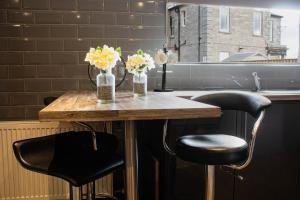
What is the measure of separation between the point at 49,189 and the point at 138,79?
1208mm

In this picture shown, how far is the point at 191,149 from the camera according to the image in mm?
1358

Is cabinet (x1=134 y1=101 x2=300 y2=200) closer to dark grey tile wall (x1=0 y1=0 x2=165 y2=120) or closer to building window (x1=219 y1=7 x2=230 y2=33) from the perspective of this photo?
dark grey tile wall (x1=0 y1=0 x2=165 y2=120)

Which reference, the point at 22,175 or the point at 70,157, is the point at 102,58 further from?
the point at 22,175

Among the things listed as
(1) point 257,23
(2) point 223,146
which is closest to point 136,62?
(2) point 223,146

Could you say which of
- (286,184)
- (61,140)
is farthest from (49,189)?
(286,184)

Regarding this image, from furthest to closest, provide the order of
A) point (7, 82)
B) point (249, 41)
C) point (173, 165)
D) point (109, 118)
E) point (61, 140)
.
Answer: point (249, 41) → point (7, 82) → point (173, 165) → point (61, 140) → point (109, 118)

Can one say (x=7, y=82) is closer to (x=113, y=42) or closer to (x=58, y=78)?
(x=58, y=78)

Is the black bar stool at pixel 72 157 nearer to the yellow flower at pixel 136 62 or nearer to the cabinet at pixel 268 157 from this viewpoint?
the yellow flower at pixel 136 62

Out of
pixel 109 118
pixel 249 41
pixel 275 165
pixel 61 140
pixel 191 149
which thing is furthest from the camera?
pixel 249 41

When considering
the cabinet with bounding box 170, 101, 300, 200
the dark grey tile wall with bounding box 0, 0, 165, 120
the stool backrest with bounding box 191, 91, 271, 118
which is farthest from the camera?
the dark grey tile wall with bounding box 0, 0, 165, 120

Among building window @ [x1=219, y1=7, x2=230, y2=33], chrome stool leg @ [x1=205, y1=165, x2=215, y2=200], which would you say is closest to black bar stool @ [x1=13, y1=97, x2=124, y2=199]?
chrome stool leg @ [x1=205, y1=165, x2=215, y2=200]

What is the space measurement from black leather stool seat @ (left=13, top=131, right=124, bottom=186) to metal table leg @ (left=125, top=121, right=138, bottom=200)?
0.42 feet

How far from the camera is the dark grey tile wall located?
94.2 inches

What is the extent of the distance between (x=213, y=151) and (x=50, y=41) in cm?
174
